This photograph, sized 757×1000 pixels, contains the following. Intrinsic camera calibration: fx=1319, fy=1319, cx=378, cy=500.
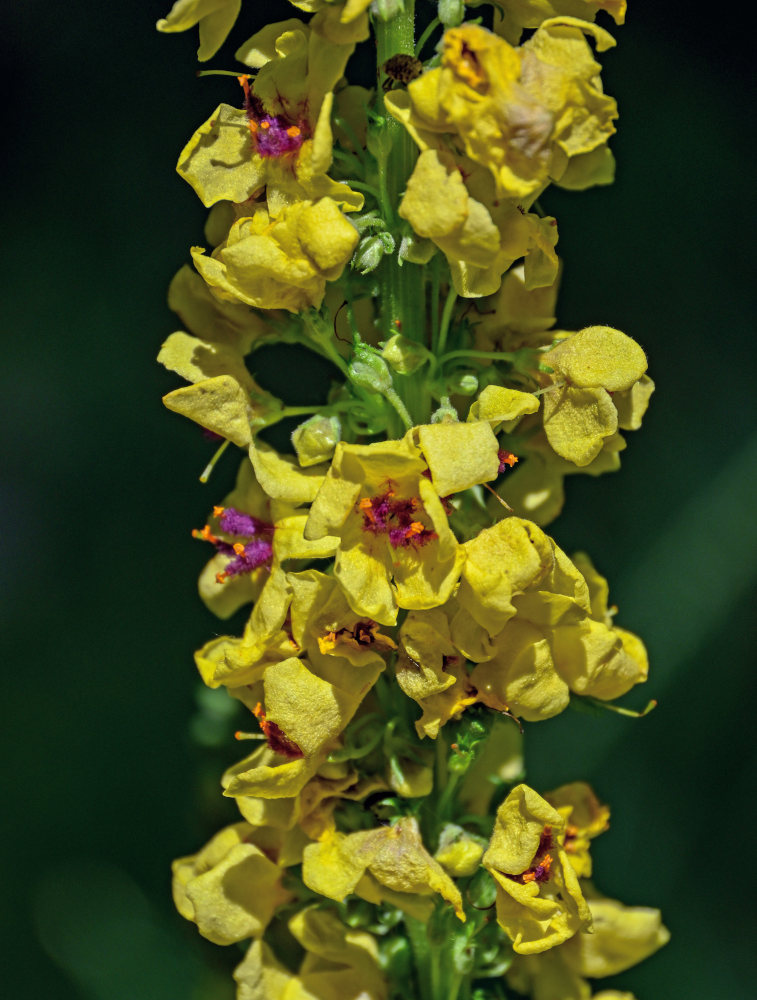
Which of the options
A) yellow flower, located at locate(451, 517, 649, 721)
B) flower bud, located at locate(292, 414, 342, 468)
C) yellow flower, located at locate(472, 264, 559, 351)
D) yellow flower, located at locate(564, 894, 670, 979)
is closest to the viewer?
yellow flower, located at locate(451, 517, 649, 721)

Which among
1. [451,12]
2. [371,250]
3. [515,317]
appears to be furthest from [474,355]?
[451,12]

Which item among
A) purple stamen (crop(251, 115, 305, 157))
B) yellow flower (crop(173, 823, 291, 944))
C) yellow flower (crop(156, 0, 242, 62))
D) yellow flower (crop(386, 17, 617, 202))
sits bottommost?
yellow flower (crop(173, 823, 291, 944))

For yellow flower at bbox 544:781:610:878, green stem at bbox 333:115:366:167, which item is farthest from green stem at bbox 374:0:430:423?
yellow flower at bbox 544:781:610:878

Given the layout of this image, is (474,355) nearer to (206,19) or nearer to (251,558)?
(251,558)

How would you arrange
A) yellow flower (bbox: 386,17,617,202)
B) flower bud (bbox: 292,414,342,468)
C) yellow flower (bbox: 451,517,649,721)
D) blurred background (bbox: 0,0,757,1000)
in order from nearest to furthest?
1. yellow flower (bbox: 386,17,617,202)
2. yellow flower (bbox: 451,517,649,721)
3. flower bud (bbox: 292,414,342,468)
4. blurred background (bbox: 0,0,757,1000)

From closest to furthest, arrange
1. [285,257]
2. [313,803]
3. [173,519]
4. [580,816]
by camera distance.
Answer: [285,257] < [313,803] < [580,816] < [173,519]

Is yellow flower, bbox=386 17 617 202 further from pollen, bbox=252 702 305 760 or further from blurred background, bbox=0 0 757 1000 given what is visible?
blurred background, bbox=0 0 757 1000

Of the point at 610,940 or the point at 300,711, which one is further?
the point at 610,940

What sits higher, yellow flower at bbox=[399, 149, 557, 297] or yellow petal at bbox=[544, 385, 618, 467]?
yellow flower at bbox=[399, 149, 557, 297]
